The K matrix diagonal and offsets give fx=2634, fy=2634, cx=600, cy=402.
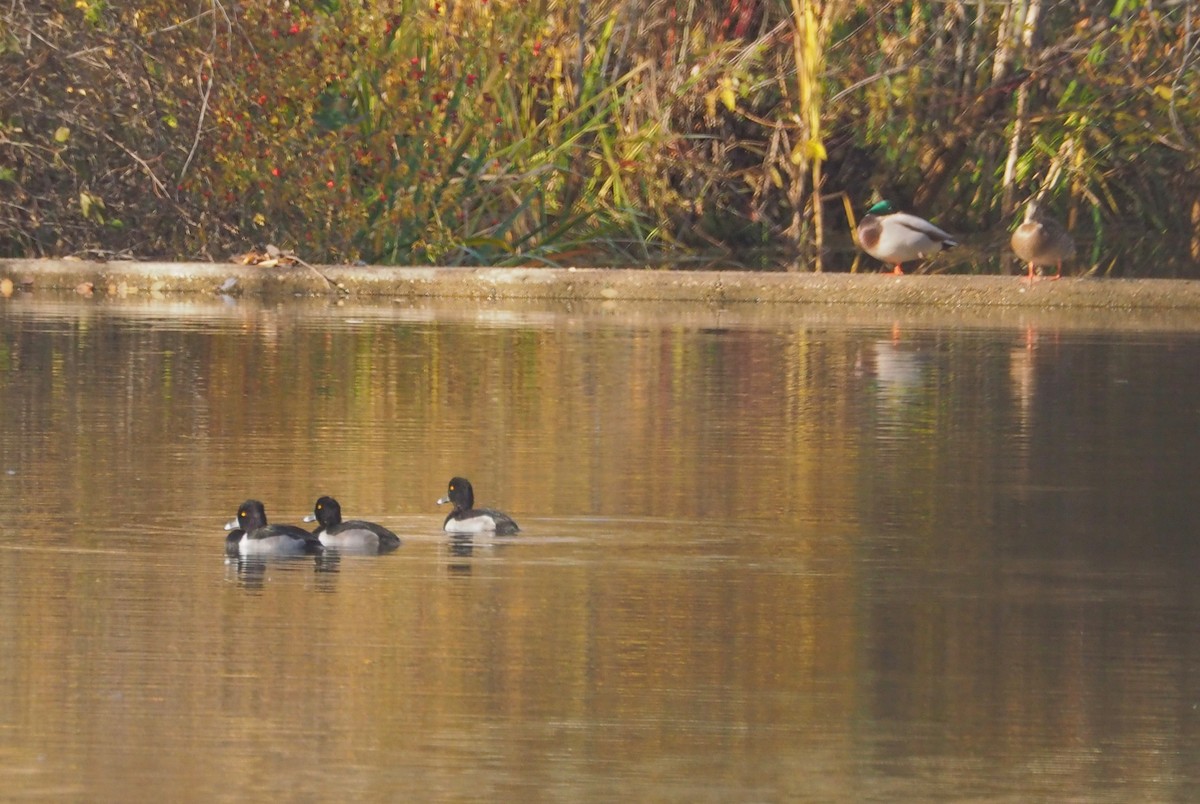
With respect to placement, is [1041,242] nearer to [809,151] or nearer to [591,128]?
[809,151]

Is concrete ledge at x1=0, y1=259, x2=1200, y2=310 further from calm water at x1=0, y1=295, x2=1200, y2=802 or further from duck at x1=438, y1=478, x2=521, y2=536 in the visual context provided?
duck at x1=438, y1=478, x2=521, y2=536

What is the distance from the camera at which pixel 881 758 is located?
15.5 feet

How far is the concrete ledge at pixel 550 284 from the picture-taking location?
16.6 meters

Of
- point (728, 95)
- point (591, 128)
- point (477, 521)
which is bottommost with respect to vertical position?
point (477, 521)

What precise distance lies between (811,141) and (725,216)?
2832 millimetres

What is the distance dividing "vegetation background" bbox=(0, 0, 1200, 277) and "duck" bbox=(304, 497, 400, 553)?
31.6 feet

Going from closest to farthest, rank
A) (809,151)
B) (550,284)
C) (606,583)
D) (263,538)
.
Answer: (606,583) → (263,538) → (550,284) → (809,151)

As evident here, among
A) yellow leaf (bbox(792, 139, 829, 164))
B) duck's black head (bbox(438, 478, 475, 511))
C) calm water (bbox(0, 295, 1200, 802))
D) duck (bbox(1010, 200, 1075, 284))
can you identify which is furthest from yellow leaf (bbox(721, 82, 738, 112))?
duck's black head (bbox(438, 478, 475, 511))

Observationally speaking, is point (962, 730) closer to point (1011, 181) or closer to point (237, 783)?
point (237, 783)

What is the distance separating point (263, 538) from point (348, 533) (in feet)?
0.77

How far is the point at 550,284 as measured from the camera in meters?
16.6

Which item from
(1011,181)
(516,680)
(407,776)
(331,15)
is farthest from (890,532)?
(1011,181)

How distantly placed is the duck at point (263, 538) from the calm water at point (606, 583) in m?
0.11

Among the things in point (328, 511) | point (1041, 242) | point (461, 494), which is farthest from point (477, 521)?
point (1041, 242)
